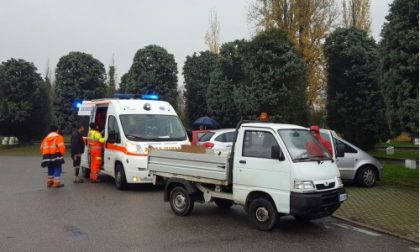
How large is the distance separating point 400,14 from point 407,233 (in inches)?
256

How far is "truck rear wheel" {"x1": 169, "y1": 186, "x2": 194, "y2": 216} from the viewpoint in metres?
9.23

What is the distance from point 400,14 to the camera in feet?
40.1

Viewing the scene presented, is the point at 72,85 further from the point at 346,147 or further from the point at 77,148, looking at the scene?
the point at 346,147

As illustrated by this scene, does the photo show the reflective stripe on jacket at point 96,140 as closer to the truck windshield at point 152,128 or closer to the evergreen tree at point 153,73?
the truck windshield at point 152,128

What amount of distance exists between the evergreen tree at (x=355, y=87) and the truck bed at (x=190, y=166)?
15513 millimetres

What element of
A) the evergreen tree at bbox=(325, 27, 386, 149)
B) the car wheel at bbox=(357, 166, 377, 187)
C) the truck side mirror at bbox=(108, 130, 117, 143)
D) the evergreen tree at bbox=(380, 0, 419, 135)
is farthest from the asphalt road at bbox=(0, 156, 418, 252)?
the evergreen tree at bbox=(325, 27, 386, 149)

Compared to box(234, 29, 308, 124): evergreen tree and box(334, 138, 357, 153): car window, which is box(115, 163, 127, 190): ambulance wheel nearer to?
box(334, 138, 357, 153): car window

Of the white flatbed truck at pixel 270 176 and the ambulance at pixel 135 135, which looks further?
the ambulance at pixel 135 135

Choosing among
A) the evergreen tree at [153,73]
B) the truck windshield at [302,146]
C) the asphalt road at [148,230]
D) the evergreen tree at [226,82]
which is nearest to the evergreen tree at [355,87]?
the evergreen tree at [226,82]

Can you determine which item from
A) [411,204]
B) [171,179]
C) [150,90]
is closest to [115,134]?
[171,179]

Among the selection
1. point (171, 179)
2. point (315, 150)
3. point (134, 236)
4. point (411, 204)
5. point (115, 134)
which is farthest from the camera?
point (115, 134)

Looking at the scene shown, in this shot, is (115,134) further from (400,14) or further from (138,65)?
(138,65)

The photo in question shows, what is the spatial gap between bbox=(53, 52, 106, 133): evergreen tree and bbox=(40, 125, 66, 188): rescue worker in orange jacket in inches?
775

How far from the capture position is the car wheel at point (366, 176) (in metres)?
13.3
